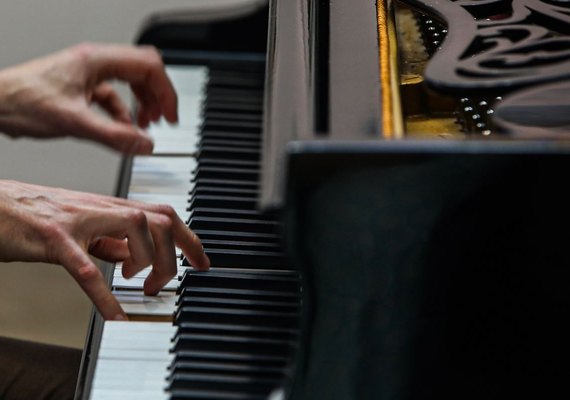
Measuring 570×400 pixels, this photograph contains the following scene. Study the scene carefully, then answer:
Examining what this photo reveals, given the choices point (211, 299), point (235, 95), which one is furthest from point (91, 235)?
point (235, 95)

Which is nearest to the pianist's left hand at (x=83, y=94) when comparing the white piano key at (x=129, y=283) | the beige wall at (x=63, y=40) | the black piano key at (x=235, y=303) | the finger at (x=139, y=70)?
the finger at (x=139, y=70)

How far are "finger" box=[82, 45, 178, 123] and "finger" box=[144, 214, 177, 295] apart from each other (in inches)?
20.7

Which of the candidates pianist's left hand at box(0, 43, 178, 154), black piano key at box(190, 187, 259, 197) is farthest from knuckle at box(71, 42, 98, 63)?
black piano key at box(190, 187, 259, 197)

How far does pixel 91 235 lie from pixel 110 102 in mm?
580

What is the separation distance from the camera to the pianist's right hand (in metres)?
1.30

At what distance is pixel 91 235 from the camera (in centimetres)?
134

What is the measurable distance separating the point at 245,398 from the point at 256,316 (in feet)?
0.48

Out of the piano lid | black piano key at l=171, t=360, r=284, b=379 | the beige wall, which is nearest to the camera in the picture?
the piano lid

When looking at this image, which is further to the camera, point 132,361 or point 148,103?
point 148,103

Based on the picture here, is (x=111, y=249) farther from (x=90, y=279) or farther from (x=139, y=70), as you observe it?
(x=139, y=70)

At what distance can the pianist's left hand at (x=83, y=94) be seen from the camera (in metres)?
1.69

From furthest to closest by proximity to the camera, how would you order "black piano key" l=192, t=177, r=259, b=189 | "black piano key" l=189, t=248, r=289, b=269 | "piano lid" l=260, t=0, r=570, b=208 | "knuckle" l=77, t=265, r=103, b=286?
"black piano key" l=192, t=177, r=259, b=189, "black piano key" l=189, t=248, r=289, b=269, "knuckle" l=77, t=265, r=103, b=286, "piano lid" l=260, t=0, r=570, b=208

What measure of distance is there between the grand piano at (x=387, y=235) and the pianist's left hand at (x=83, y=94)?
305 mm

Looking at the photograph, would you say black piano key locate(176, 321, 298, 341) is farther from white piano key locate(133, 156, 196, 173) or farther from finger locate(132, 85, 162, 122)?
finger locate(132, 85, 162, 122)
